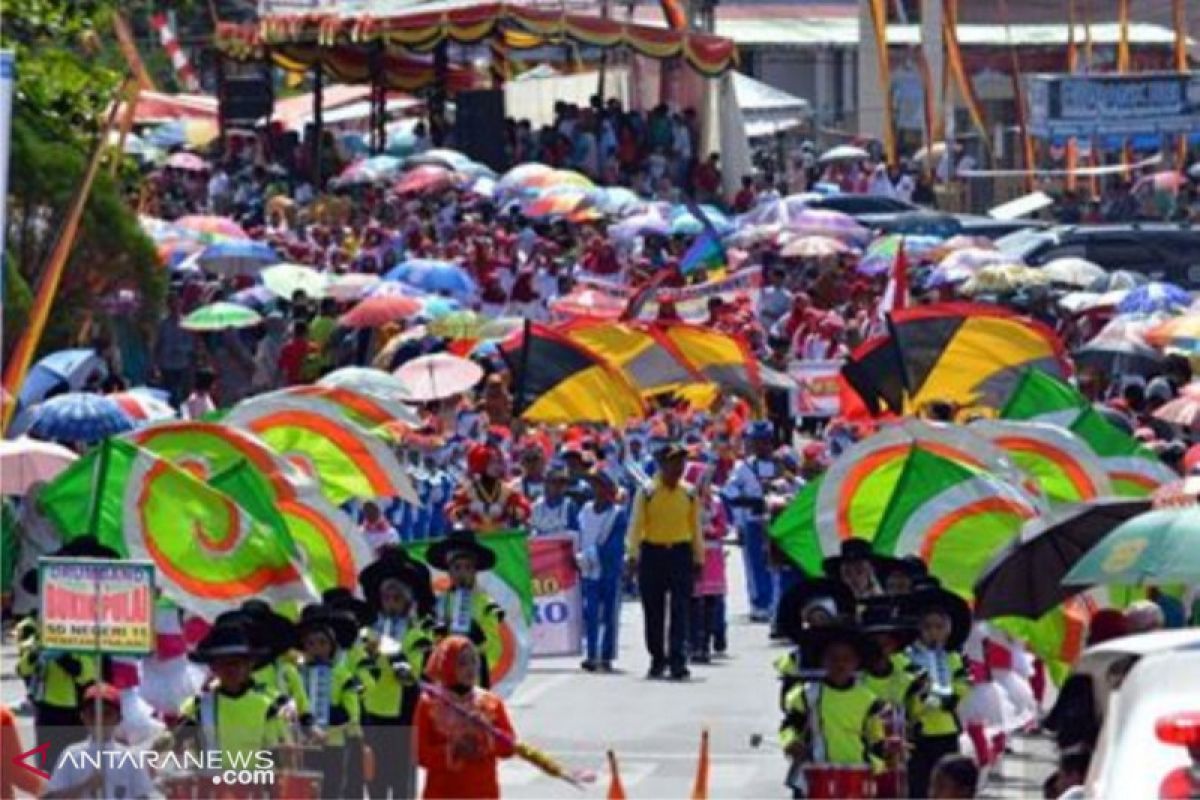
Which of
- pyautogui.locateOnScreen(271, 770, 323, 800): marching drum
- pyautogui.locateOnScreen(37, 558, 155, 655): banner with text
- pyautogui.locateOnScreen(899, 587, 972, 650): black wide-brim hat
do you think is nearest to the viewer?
pyautogui.locateOnScreen(271, 770, 323, 800): marching drum

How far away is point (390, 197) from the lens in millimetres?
55438

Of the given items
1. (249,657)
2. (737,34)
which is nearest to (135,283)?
(249,657)

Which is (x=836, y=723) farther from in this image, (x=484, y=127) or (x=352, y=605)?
(x=484, y=127)

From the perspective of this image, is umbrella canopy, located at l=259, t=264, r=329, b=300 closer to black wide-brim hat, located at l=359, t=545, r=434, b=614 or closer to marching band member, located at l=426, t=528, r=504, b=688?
marching band member, located at l=426, t=528, r=504, b=688

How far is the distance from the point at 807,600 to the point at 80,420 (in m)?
10.4

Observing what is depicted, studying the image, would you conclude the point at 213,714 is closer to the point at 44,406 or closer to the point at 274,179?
the point at 44,406

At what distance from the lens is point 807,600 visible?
19.9 metres

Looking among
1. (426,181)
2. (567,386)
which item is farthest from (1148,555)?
(426,181)

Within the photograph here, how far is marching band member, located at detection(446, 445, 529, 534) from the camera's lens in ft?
89.8

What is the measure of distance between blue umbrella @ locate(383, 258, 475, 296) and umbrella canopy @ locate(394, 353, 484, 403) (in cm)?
963

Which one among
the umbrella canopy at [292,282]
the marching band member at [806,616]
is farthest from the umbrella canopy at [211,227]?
the marching band member at [806,616]

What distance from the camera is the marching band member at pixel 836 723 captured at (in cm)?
1772

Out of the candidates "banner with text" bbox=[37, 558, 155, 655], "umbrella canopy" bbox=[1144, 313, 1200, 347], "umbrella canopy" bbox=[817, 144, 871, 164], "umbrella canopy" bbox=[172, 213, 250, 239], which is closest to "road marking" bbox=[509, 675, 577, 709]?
"banner with text" bbox=[37, 558, 155, 655]

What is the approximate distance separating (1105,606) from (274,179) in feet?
128
